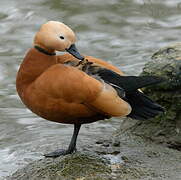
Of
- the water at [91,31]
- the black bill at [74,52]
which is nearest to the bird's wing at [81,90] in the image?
the black bill at [74,52]

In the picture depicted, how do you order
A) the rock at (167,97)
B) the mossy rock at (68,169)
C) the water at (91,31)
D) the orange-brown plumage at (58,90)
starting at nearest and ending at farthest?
the mossy rock at (68,169) < the orange-brown plumage at (58,90) < the rock at (167,97) < the water at (91,31)

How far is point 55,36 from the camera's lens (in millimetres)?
5109

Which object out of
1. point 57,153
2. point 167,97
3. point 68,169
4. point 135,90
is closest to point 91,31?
point 167,97

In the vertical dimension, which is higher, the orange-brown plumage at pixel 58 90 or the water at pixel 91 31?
the orange-brown plumage at pixel 58 90

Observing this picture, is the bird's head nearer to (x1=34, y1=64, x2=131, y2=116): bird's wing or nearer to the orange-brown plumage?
the orange-brown plumage

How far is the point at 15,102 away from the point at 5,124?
2.71 ft

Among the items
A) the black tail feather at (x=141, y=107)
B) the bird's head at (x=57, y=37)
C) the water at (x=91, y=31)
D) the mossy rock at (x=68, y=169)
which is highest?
the bird's head at (x=57, y=37)

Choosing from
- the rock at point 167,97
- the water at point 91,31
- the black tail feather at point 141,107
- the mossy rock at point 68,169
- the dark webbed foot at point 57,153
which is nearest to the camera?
the mossy rock at point 68,169

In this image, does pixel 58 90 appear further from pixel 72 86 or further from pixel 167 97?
pixel 167 97

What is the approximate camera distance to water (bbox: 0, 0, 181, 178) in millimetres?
8375

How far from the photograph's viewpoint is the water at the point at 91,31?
27.5 feet

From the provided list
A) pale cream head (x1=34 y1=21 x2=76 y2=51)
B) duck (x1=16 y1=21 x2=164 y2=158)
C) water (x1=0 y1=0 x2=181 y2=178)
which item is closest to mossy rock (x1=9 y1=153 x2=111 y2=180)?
duck (x1=16 y1=21 x2=164 y2=158)

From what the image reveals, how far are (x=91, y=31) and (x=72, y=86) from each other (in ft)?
20.6

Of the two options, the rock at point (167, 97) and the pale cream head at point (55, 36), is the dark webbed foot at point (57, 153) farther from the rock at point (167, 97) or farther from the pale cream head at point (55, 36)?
the pale cream head at point (55, 36)
